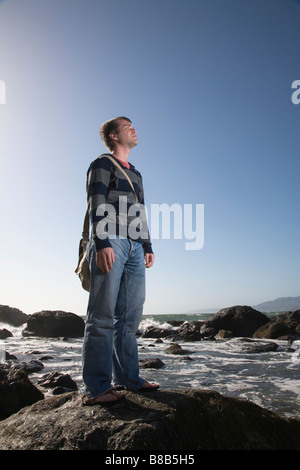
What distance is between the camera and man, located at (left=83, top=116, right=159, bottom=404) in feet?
8.10

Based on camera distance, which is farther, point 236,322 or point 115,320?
point 236,322

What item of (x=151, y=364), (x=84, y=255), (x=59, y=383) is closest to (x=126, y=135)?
(x=84, y=255)

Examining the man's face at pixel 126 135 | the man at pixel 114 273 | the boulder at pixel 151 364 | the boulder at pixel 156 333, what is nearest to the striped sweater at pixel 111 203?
the man at pixel 114 273

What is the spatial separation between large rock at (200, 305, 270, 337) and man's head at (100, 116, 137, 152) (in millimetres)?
20127

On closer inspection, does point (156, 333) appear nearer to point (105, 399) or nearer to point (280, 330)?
point (280, 330)

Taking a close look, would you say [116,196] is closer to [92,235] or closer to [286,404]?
[92,235]

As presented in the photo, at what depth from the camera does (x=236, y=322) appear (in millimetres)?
21281

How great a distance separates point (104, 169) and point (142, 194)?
0.63 metres

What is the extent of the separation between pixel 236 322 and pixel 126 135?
809 inches

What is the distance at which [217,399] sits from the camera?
8.45 feet

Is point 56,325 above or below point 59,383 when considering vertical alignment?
below

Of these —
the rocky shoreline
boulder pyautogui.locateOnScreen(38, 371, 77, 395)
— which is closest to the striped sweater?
the rocky shoreline

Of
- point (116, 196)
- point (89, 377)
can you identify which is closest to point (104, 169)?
point (116, 196)

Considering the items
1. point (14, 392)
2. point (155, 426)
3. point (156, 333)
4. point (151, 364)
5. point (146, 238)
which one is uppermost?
point (146, 238)
